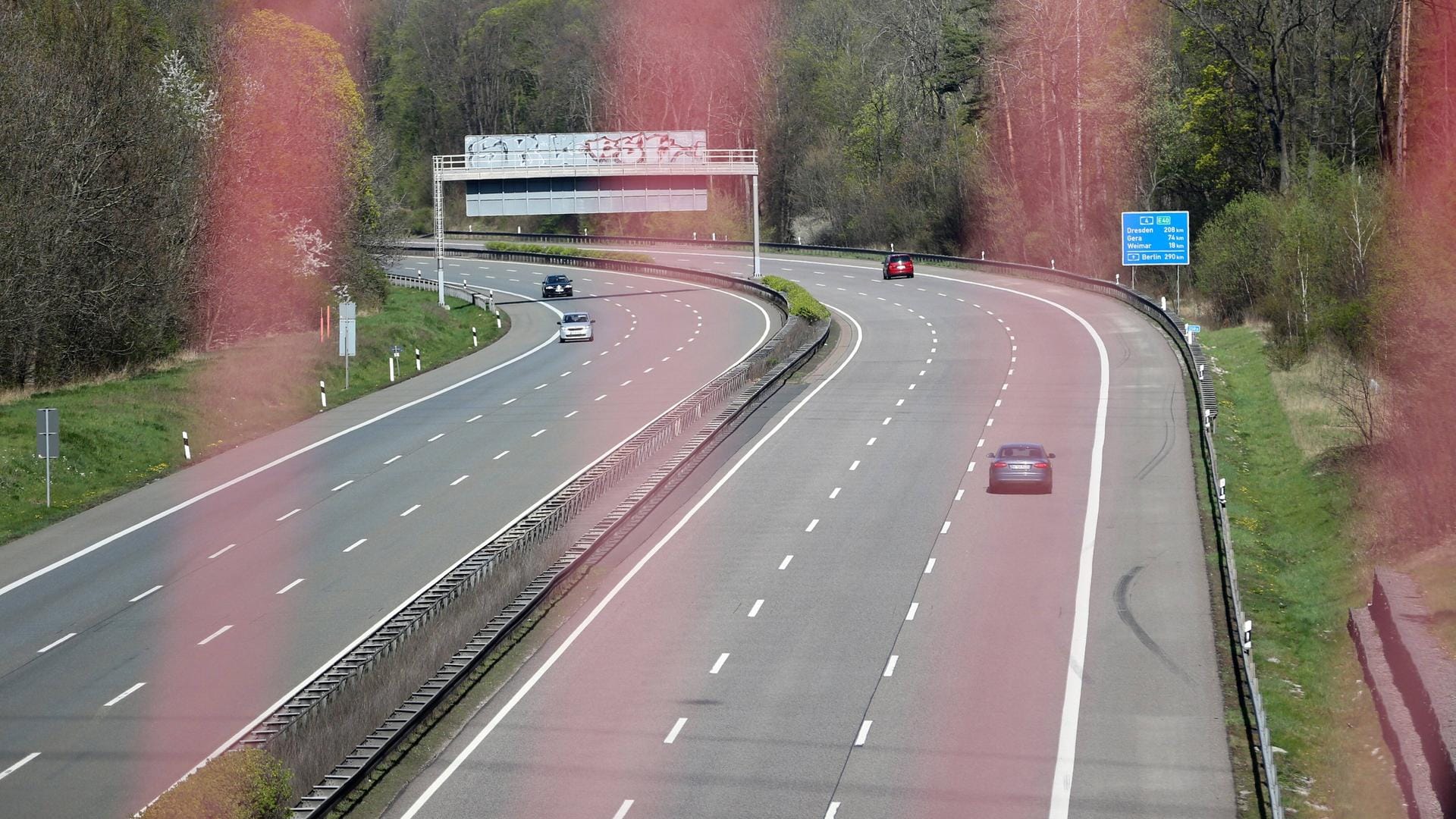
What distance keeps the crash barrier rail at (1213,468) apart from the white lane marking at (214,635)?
53.2ft

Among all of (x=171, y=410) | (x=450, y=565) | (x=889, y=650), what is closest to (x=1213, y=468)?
(x=889, y=650)

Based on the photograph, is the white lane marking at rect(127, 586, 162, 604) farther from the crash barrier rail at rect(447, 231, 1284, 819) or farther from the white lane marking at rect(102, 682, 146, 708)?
the crash barrier rail at rect(447, 231, 1284, 819)

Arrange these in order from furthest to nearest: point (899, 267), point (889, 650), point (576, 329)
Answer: point (899, 267) → point (576, 329) → point (889, 650)

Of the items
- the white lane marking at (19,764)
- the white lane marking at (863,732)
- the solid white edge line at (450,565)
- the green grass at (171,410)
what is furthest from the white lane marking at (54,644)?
the white lane marking at (863,732)

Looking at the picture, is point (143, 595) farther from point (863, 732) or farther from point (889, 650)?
point (863, 732)

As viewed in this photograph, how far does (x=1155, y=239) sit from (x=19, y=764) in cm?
5744

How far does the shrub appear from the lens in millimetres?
15820

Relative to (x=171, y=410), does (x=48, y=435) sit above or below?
above

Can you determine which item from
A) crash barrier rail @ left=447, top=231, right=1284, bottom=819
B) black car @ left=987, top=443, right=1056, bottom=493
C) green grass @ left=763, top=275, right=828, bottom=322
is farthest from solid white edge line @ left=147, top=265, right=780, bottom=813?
crash barrier rail @ left=447, top=231, right=1284, bottom=819

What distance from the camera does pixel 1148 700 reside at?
75.0ft

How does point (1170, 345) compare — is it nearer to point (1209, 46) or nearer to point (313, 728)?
A: point (1209, 46)

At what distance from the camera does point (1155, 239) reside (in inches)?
2726

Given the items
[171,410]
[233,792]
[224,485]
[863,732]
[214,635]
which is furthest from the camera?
[171,410]

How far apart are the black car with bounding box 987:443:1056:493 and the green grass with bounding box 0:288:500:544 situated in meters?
20.7
